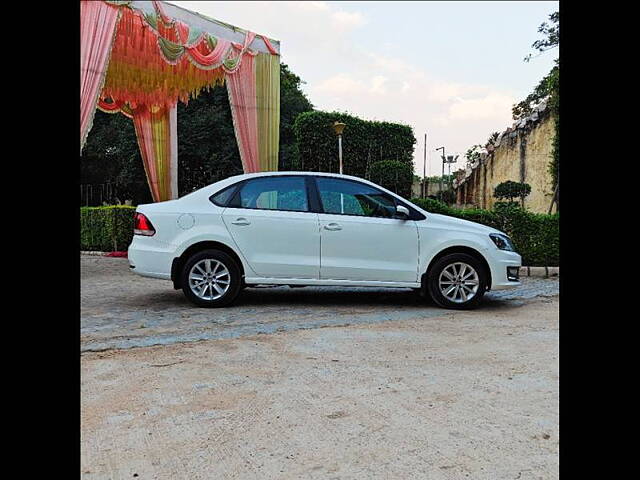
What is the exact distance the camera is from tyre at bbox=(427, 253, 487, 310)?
21.2ft

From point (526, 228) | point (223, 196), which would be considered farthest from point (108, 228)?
point (526, 228)

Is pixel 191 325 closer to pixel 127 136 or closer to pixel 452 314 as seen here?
pixel 452 314

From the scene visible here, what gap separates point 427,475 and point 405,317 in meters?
3.73

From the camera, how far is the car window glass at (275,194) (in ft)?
21.3

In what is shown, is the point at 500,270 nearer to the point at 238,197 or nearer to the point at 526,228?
the point at 238,197

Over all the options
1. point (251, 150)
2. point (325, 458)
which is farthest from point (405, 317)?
point (251, 150)

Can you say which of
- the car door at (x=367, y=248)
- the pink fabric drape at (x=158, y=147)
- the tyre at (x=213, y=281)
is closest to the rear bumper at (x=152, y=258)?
the tyre at (x=213, y=281)

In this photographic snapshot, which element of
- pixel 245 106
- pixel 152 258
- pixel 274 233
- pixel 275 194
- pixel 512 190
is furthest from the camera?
pixel 512 190

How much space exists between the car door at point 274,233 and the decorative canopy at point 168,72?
9.40 ft

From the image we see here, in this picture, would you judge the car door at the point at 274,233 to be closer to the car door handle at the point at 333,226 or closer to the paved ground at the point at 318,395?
the car door handle at the point at 333,226

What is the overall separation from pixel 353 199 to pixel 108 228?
9.15 m

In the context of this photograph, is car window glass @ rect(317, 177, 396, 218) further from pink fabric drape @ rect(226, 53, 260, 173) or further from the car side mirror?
pink fabric drape @ rect(226, 53, 260, 173)

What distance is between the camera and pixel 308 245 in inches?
253
